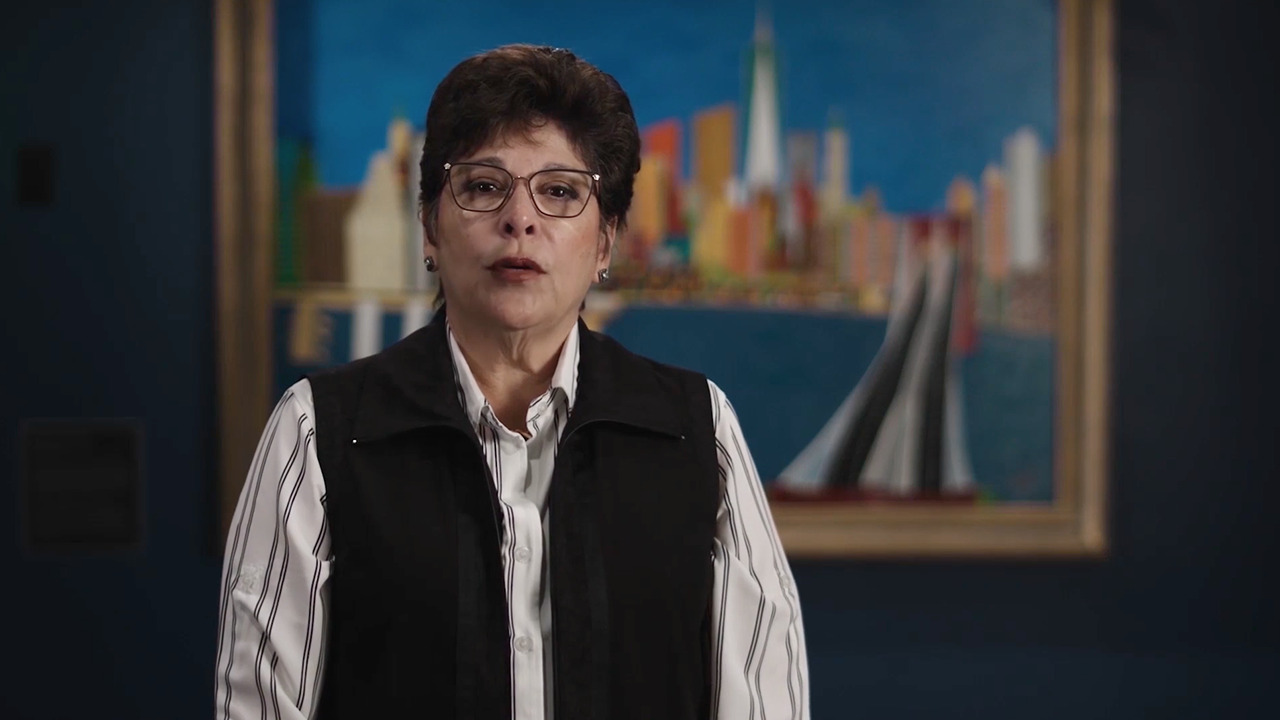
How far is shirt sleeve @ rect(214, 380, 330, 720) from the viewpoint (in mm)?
1057

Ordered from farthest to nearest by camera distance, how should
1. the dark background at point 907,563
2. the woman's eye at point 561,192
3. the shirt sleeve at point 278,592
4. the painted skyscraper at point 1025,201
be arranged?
the painted skyscraper at point 1025,201 < the dark background at point 907,563 < the woman's eye at point 561,192 < the shirt sleeve at point 278,592

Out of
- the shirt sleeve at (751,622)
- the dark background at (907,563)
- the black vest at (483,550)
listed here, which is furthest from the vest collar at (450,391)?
the dark background at (907,563)

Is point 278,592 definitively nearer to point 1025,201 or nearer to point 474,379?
point 474,379

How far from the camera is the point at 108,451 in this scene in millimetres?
2199

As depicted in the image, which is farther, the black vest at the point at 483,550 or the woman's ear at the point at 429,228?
the woman's ear at the point at 429,228

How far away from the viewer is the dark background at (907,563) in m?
2.19

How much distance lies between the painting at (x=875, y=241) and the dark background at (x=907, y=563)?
101 millimetres

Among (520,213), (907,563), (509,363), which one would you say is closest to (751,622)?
(509,363)

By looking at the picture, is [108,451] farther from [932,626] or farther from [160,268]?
[932,626]

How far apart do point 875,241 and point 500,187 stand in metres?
1.27

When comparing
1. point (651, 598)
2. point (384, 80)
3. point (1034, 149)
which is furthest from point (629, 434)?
point (1034, 149)

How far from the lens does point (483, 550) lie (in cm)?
111

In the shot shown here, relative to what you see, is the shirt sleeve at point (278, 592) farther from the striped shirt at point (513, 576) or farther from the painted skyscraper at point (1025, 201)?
the painted skyscraper at point (1025, 201)

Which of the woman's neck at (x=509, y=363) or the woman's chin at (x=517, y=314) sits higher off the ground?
the woman's chin at (x=517, y=314)
